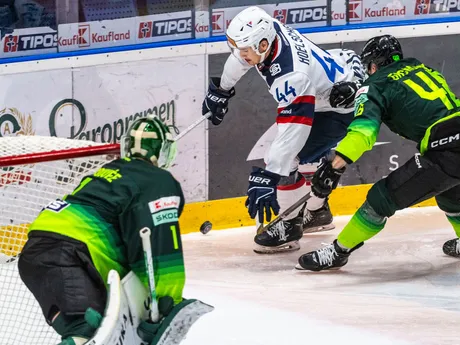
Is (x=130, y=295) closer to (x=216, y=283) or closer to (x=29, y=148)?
(x=29, y=148)

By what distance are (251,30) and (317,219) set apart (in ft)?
4.38

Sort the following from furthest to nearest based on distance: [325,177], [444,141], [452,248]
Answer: [452,248], [325,177], [444,141]

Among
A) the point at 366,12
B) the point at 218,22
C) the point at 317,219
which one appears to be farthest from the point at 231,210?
the point at 366,12

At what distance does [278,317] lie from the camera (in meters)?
4.29

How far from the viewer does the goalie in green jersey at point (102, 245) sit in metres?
3.09

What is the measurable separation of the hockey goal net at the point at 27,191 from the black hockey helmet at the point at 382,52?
1.57 m

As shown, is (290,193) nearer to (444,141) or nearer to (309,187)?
(309,187)

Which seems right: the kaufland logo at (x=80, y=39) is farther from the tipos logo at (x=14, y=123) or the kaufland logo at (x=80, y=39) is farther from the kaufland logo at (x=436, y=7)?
the kaufland logo at (x=436, y=7)

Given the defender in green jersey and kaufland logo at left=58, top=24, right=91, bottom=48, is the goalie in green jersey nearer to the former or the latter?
the defender in green jersey

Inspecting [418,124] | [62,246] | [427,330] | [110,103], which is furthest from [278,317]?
[110,103]

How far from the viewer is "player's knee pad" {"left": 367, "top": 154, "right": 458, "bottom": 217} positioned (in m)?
4.64

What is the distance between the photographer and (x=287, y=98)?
16.5 feet

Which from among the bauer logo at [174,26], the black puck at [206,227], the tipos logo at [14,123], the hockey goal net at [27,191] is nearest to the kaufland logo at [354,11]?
the bauer logo at [174,26]

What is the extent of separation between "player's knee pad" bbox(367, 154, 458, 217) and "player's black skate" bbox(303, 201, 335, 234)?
3.64ft
